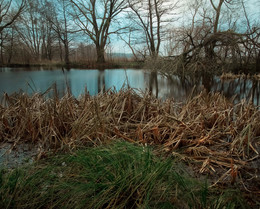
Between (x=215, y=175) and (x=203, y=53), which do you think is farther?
(x=203, y=53)

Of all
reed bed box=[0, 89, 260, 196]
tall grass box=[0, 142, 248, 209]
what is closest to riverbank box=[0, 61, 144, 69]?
reed bed box=[0, 89, 260, 196]

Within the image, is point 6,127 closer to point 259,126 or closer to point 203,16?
point 259,126

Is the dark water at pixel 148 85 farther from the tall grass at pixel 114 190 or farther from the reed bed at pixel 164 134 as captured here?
the tall grass at pixel 114 190

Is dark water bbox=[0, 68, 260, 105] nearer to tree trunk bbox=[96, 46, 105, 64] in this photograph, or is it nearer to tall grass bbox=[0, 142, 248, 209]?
tall grass bbox=[0, 142, 248, 209]

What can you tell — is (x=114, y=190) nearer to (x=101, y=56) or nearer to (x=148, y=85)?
(x=148, y=85)

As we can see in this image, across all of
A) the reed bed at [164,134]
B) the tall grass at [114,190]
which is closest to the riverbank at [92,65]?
the reed bed at [164,134]

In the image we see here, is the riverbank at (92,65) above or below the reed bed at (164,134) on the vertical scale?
above

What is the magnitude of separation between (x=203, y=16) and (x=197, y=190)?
11.3m

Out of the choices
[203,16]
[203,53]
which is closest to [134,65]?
[203,16]

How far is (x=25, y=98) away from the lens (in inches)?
81.7

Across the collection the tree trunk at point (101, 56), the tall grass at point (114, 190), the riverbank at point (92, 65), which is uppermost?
the tree trunk at point (101, 56)

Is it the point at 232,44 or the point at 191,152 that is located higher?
the point at 232,44

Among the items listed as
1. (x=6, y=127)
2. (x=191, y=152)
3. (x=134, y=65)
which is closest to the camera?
(x=191, y=152)

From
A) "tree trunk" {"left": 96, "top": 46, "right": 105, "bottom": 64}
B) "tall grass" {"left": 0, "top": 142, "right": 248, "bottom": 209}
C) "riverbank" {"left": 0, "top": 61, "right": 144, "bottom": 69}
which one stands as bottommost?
"tall grass" {"left": 0, "top": 142, "right": 248, "bottom": 209}
